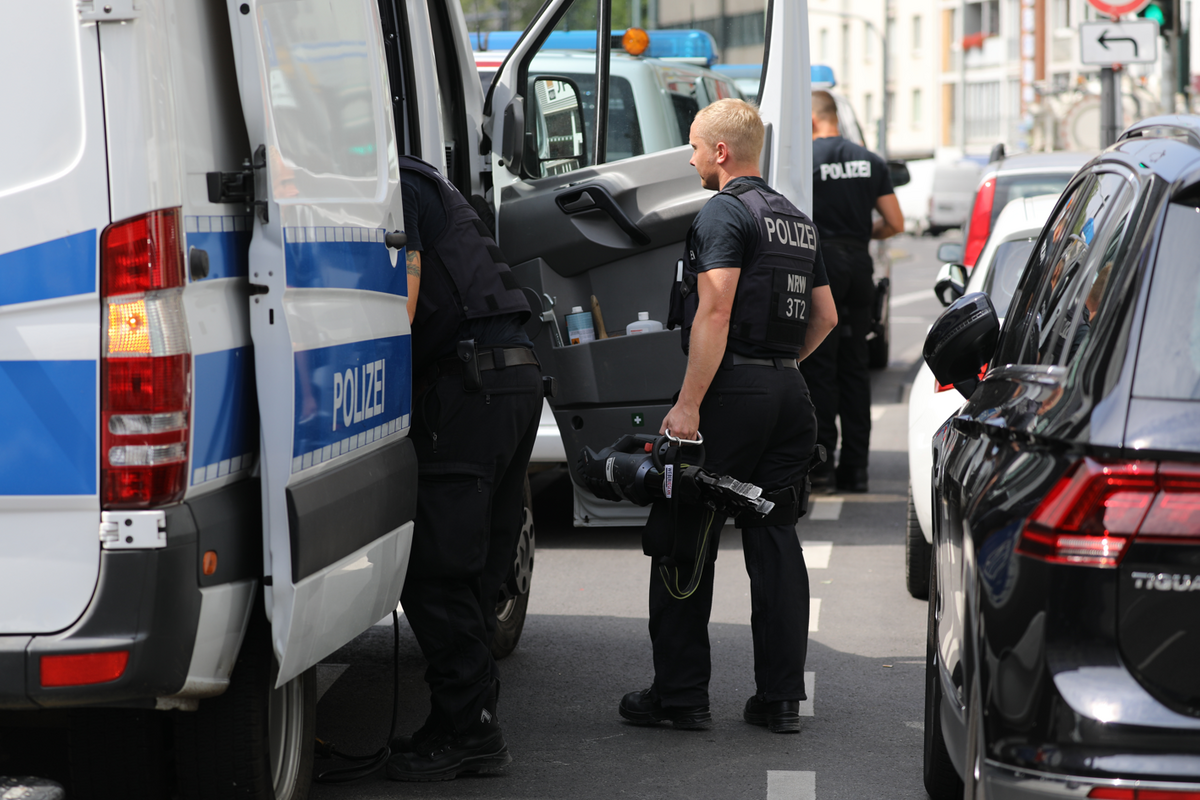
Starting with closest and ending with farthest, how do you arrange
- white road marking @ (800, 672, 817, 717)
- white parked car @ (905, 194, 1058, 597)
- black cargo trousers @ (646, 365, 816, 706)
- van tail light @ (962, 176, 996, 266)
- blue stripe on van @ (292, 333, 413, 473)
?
blue stripe on van @ (292, 333, 413, 473), black cargo trousers @ (646, 365, 816, 706), white road marking @ (800, 672, 817, 717), white parked car @ (905, 194, 1058, 597), van tail light @ (962, 176, 996, 266)

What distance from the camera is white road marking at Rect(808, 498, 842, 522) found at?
8070 millimetres

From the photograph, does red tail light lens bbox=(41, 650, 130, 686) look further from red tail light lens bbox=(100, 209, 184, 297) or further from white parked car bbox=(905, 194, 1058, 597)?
white parked car bbox=(905, 194, 1058, 597)

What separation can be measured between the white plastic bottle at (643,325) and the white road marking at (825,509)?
9.13 ft

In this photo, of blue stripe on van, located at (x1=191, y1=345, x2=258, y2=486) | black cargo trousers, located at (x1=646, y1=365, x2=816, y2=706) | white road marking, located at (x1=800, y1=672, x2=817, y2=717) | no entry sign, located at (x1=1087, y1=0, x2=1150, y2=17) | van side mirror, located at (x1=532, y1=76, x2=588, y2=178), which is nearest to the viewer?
blue stripe on van, located at (x1=191, y1=345, x2=258, y2=486)

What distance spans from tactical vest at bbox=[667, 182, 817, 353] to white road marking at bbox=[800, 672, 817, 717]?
1.16 metres

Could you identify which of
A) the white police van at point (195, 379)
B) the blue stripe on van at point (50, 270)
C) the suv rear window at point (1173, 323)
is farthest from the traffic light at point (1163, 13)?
the blue stripe on van at point (50, 270)

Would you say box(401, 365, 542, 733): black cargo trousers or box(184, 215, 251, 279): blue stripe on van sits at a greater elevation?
box(184, 215, 251, 279): blue stripe on van

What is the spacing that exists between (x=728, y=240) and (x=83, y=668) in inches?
89.3

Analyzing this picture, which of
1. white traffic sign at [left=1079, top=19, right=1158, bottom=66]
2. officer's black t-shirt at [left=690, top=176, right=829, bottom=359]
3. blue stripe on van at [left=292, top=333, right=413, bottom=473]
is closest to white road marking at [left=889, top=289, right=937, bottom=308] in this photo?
white traffic sign at [left=1079, top=19, right=1158, bottom=66]

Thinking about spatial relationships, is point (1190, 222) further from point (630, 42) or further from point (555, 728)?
point (630, 42)

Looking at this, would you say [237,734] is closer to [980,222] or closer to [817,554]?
[817,554]

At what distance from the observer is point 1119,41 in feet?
36.3

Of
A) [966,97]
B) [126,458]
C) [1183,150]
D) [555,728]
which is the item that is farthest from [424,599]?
→ [966,97]

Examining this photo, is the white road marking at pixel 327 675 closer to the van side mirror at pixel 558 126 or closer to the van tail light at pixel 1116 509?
the van side mirror at pixel 558 126
